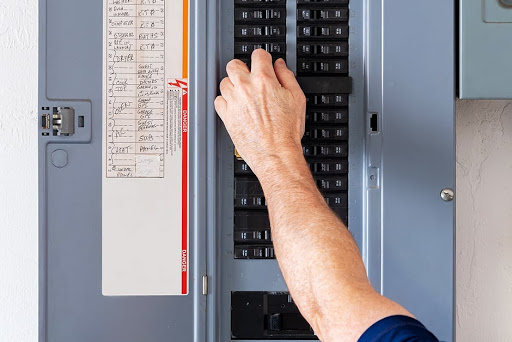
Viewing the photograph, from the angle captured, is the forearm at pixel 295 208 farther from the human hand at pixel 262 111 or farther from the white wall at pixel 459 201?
the white wall at pixel 459 201

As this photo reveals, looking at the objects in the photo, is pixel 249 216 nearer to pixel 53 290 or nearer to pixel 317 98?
pixel 317 98

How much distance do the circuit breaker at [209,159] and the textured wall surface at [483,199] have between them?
14.7 inches

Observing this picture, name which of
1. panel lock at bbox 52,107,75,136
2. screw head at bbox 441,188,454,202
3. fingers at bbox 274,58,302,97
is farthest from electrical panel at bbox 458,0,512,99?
panel lock at bbox 52,107,75,136

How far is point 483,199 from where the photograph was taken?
1.50 metres

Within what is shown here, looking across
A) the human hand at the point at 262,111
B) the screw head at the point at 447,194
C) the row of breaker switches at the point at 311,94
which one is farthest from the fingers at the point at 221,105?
the screw head at the point at 447,194

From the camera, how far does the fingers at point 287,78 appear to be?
1108 mm

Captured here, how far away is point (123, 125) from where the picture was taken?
1.14 metres

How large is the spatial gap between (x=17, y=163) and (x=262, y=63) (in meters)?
0.81

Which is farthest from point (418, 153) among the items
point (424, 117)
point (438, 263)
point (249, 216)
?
point (249, 216)

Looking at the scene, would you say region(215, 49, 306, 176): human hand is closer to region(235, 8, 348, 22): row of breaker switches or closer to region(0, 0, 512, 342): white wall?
region(235, 8, 348, 22): row of breaker switches

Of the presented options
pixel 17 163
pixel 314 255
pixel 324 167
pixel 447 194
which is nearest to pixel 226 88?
pixel 324 167

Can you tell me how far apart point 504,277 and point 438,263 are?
0.47 metres

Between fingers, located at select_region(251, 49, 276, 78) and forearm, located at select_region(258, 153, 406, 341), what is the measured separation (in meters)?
0.18

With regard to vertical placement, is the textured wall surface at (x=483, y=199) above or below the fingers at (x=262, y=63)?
below
